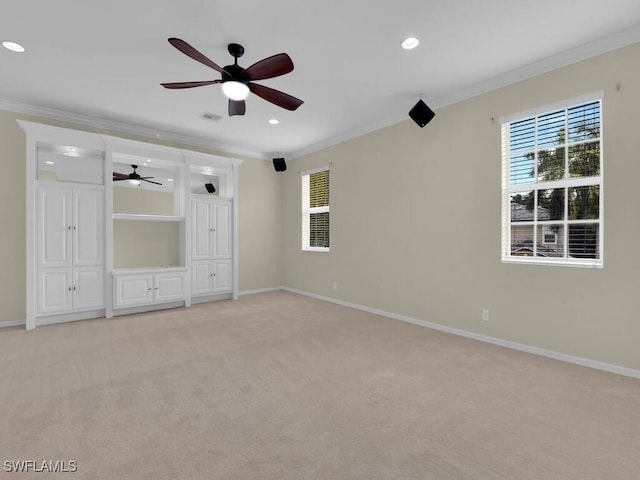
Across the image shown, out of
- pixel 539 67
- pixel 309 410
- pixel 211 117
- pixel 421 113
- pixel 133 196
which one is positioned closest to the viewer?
pixel 309 410

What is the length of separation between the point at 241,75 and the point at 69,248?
3587 millimetres

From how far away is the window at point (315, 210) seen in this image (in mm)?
5988

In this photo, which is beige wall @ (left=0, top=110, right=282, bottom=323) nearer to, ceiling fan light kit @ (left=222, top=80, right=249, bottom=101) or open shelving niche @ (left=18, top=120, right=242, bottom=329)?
open shelving niche @ (left=18, top=120, right=242, bottom=329)

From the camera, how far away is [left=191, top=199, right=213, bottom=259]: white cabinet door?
543 cm

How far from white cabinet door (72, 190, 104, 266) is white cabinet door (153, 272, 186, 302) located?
0.85 m

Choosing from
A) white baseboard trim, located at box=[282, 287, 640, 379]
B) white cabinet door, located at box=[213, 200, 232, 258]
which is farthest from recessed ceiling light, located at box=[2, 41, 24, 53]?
white baseboard trim, located at box=[282, 287, 640, 379]

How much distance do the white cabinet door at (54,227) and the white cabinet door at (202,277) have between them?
1734 millimetres

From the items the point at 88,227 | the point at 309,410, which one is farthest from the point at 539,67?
the point at 88,227

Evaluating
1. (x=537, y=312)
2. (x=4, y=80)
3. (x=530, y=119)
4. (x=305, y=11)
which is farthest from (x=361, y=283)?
(x=4, y=80)

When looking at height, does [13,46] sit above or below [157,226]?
above

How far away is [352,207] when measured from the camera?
208 inches

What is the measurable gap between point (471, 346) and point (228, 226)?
443cm

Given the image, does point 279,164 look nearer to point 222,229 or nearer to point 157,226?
point 222,229

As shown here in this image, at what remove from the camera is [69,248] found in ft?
14.2
